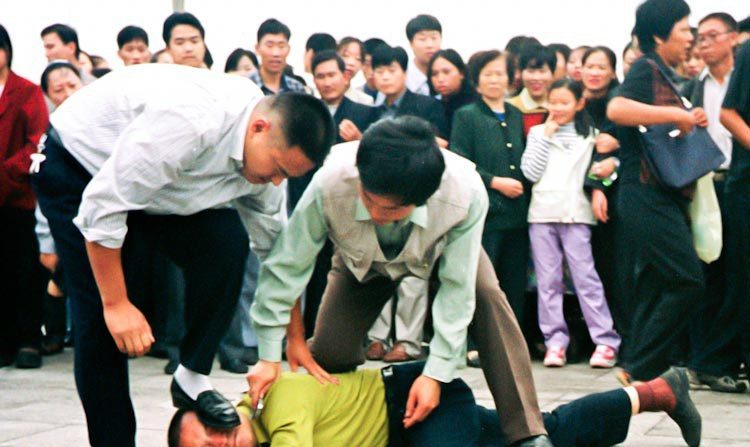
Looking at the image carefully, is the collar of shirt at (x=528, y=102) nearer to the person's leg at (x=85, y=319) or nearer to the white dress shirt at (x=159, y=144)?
→ the white dress shirt at (x=159, y=144)

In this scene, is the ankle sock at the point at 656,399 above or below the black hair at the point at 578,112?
below

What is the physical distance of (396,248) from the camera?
4.30 metres

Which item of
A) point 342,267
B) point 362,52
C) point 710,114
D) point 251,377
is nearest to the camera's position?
point 251,377

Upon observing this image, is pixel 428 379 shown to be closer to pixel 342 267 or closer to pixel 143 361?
pixel 342 267

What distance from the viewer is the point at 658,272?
5.82 m

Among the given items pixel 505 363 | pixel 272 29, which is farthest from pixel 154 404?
pixel 272 29

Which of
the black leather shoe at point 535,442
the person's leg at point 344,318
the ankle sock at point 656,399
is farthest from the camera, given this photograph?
the ankle sock at point 656,399

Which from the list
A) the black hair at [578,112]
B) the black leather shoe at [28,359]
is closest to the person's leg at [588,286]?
the black hair at [578,112]

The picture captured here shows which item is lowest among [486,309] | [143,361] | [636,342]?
[143,361]

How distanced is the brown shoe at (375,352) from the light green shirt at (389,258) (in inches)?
122

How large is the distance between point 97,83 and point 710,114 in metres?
3.41

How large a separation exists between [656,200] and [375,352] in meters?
2.26

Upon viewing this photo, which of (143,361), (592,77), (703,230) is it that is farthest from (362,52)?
(703,230)

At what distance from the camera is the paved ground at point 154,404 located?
16.5 ft
